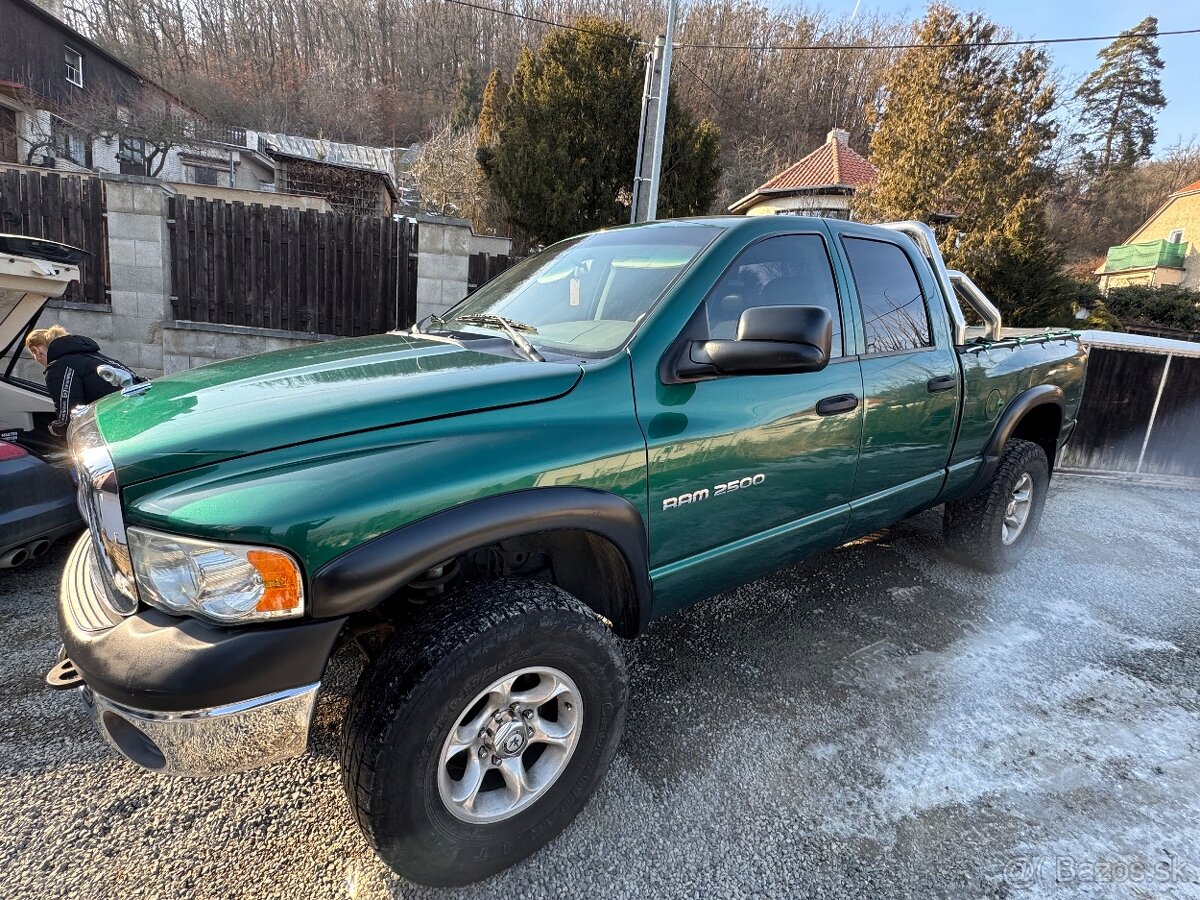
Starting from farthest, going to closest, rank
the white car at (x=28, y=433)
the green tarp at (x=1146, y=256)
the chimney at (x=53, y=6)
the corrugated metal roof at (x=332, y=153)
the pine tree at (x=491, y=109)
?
the green tarp at (x=1146, y=256), the chimney at (x=53, y=6), the pine tree at (x=491, y=109), the corrugated metal roof at (x=332, y=153), the white car at (x=28, y=433)

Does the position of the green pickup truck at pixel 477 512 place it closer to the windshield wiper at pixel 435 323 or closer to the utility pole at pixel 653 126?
the windshield wiper at pixel 435 323

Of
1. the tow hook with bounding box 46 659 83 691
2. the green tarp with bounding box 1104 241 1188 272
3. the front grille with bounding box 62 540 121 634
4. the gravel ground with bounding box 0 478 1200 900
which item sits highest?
the green tarp with bounding box 1104 241 1188 272

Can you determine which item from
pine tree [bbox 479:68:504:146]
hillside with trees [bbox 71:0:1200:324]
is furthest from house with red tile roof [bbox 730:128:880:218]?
pine tree [bbox 479:68:504:146]

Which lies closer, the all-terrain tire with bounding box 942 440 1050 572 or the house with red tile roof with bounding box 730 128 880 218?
the all-terrain tire with bounding box 942 440 1050 572

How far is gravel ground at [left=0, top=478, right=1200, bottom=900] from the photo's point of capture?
1.93 m

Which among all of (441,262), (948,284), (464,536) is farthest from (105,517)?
(441,262)

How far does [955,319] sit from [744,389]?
6.18ft

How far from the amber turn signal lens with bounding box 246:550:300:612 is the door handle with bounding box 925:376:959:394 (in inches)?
113

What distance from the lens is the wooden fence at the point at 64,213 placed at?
762cm

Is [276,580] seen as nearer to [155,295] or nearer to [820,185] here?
[155,295]

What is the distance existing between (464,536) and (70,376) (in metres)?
3.88

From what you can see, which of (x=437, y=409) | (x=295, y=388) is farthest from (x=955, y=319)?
(x=295, y=388)

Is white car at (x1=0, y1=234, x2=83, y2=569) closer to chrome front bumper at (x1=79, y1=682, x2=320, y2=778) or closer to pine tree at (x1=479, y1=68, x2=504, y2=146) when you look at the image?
chrome front bumper at (x1=79, y1=682, x2=320, y2=778)

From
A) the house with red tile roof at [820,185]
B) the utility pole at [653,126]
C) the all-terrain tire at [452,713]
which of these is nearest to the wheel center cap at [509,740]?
the all-terrain tire at [452,713]
